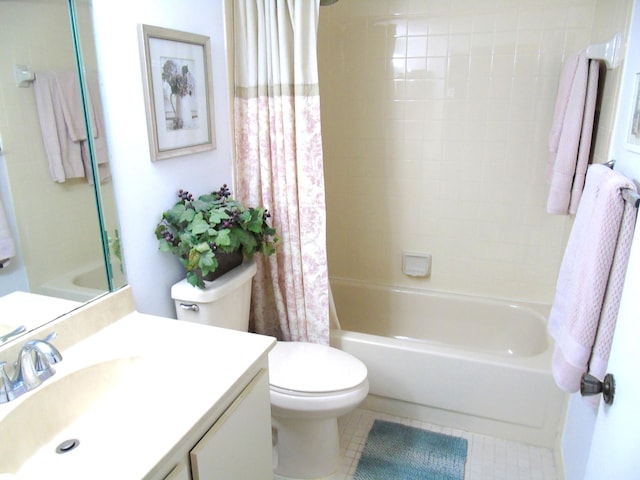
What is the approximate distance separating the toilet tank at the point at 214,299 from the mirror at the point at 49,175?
278 millimetres

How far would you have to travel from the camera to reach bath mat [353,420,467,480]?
6.24 ft

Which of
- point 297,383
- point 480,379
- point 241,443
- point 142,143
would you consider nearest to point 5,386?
point 241,443

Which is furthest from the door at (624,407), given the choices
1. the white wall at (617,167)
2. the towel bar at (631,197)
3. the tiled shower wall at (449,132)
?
the tiled shower wall at (449,132)

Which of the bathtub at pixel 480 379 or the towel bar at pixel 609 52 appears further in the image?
the bathtub at pixel 480 379

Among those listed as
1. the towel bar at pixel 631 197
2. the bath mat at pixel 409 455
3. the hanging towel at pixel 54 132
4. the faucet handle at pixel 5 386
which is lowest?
the bath mat at pixel 409 455

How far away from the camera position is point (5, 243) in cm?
116

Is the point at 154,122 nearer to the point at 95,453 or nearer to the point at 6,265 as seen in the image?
the point at 6,265

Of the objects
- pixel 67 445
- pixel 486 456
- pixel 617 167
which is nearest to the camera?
pixel 67 445

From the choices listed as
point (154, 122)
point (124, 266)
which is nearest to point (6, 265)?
point (124, 266)

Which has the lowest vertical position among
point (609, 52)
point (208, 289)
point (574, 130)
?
point (208, 289)

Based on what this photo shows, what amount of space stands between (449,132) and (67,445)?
2.20 m

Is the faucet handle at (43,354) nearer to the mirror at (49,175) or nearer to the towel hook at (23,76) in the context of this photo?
the mirror at (49,175)

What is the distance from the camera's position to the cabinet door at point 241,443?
104cm

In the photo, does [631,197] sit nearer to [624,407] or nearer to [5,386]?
[624,407]
